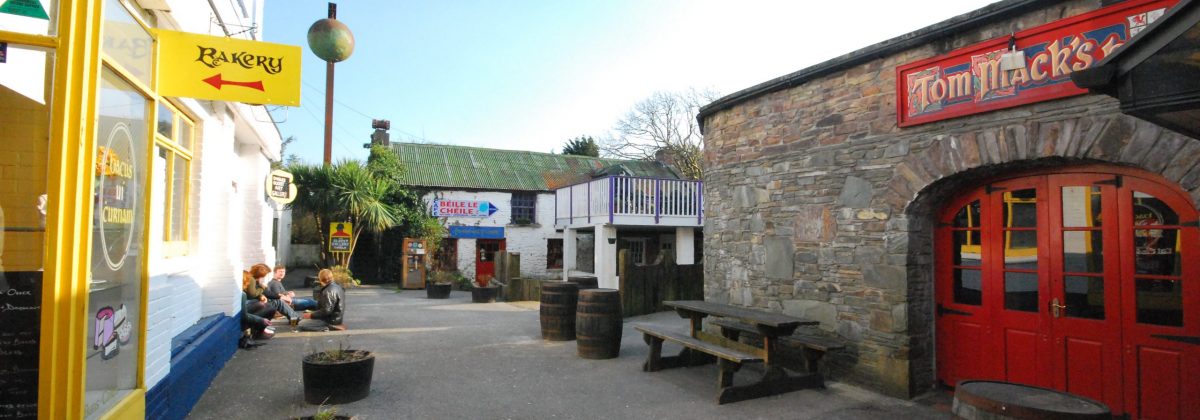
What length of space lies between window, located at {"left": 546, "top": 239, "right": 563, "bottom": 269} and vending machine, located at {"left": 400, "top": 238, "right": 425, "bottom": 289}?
515cm

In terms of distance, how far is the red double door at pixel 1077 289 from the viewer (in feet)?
13.9

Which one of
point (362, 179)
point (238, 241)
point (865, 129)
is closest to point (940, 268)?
point (865, 129)

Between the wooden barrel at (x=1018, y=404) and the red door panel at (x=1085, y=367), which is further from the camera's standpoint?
the red door panel at (x=1085, y=367)

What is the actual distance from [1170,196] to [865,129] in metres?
2.34

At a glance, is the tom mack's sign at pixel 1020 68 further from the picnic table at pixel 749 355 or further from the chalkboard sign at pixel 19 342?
the chalkboard sign at pixel 19 342

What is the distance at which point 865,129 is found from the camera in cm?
596

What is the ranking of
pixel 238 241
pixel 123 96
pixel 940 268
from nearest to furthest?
pixel 123 96 < pixel 940 268 < pixel 238 241

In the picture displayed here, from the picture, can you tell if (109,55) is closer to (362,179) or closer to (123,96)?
(123,96)

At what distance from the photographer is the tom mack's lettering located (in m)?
4.54

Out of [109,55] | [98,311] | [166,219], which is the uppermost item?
[109,55]

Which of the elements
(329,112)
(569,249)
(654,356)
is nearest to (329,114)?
(329,112)

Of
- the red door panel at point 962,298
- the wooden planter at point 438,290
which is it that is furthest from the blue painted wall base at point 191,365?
the wooden planter at point 438,290

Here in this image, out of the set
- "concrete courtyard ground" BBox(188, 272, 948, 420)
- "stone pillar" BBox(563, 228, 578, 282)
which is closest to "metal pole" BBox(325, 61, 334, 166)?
"stone pillar" BBox(563, 228, 578, 282)

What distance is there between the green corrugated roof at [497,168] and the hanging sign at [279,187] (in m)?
9.72
